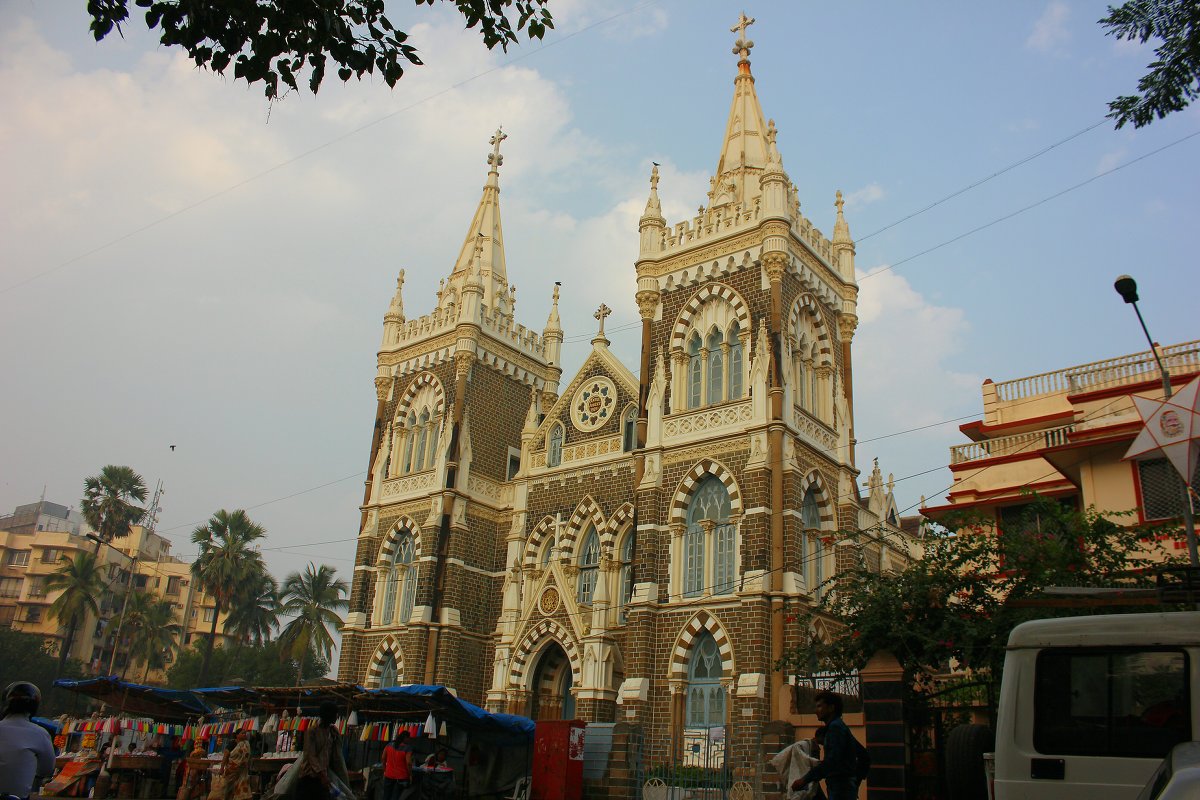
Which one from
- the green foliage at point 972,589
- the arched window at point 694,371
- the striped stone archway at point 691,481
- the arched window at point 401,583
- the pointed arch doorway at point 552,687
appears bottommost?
the pointed arch doorway at point 552,687

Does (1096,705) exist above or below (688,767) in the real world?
above

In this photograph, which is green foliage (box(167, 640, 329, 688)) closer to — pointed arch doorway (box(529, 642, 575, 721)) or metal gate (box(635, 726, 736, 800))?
pointed arch doorway (box(529, 642, 575, 721))

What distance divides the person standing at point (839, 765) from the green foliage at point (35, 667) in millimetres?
56395

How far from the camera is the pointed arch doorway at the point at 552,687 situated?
27297mm

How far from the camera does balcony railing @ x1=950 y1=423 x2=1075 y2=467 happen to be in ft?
71.6

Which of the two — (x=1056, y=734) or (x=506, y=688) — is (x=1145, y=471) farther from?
(x=506, y=688)

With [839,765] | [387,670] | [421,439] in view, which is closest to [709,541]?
[387,670]

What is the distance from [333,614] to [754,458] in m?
35.6

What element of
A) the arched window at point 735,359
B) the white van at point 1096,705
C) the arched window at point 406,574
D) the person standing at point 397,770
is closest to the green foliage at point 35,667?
the arched window at point 406,574

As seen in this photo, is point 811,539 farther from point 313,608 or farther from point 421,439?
point 313,608

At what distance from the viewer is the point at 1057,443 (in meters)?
21.8

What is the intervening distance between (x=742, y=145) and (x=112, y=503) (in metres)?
45.8

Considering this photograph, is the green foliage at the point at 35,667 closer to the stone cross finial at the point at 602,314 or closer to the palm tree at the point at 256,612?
the palm tree at the point at 256,612

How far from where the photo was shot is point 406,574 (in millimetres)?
32188
